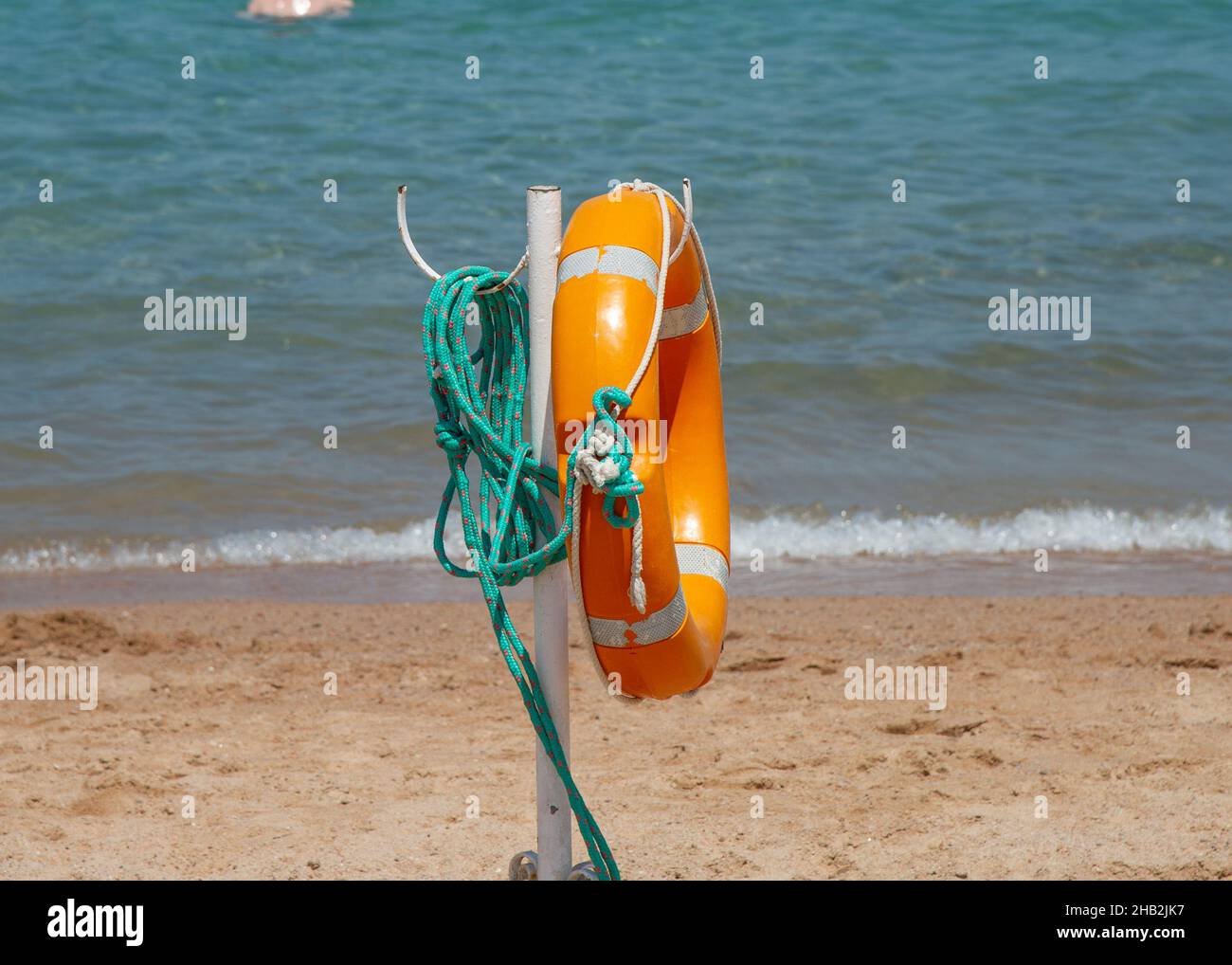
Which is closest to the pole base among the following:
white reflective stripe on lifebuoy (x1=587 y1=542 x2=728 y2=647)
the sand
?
white reflective stripe on lifebuoy (x1=587 y1=542 x2=728 y2=647)

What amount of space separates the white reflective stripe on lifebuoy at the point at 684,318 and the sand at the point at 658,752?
1.52 m

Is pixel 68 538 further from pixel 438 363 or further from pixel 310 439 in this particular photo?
pixel 438 363

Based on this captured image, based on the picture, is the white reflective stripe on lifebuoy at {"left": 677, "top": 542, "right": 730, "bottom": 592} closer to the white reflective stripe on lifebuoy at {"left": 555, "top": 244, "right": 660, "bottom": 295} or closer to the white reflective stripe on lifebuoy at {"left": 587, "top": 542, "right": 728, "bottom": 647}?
the white reflective stripe on lifebuoy at {"left": 587, "top": 542, "right": 728, "bottom": 647}

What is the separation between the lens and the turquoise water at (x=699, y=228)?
24.4ft

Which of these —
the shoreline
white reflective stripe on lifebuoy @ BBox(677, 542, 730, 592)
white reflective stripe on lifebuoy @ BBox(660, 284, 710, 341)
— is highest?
white reflective stripe on lifebuoy @ BBox(660, 284, 710, 341)

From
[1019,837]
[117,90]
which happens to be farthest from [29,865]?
[117,90]

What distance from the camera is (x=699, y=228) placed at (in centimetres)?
1080

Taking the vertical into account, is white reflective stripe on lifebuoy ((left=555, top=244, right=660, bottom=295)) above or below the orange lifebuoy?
above

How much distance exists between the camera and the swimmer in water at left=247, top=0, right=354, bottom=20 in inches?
575

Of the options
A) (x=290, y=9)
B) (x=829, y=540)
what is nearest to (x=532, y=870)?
(x=829, y=540)

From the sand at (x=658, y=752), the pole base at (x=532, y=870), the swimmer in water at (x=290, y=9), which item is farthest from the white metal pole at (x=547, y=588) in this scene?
the swimmer in water at (x=290, y=9)

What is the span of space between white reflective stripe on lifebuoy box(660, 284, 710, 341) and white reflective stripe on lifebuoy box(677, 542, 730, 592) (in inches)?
18.5

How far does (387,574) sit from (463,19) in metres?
9.15

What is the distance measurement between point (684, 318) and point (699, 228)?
7.63 meters
